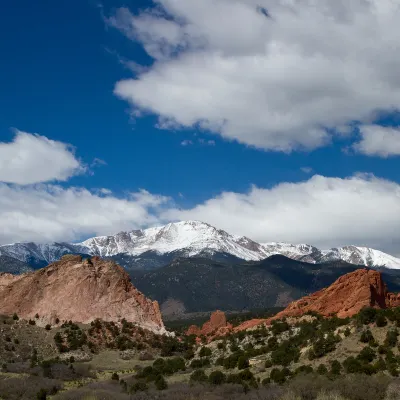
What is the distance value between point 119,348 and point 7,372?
65.5 feet

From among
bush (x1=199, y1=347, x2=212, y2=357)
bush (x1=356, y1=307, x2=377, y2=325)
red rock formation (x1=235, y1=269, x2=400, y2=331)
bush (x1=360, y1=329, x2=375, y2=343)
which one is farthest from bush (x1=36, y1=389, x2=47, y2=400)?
red rock formation (x1=235, y1=269, x2=400, y2=331)

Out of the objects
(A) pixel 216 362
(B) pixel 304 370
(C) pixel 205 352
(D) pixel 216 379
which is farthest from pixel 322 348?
(C) pixel 205 352

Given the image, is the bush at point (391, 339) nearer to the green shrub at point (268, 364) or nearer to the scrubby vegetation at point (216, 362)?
the scrubby vegetation at point (216, 362)

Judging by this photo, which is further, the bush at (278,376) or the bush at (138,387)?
the bush at (278,376)

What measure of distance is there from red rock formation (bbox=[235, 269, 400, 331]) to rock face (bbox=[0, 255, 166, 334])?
21051mm

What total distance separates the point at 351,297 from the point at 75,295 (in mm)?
37976

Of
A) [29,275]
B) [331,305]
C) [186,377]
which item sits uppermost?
[29,275]

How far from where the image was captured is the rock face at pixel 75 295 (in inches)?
2896

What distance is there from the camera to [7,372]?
161ft

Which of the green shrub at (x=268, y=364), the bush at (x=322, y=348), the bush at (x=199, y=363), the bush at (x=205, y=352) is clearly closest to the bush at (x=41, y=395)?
the green shrub at (x=268, y=364)

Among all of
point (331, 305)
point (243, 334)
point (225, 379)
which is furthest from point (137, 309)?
point (225, 379)

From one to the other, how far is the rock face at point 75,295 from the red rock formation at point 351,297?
Answer: 21.1 metres

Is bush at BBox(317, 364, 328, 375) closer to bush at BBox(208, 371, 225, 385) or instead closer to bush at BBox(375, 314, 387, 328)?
bush at BBox(375, 314, 387, 328)

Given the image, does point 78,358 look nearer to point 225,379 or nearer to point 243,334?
point 243,334
